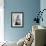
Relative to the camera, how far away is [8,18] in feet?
18.5

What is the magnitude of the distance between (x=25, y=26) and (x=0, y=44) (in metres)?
2.01

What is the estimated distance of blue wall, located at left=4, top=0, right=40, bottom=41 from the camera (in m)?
5.62

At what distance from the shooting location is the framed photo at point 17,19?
222 inches

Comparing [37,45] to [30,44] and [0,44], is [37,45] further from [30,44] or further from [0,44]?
[0,44]

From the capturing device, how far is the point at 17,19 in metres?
5.64

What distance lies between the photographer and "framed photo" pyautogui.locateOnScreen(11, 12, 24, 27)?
5.64 m

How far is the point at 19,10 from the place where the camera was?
5.64 m

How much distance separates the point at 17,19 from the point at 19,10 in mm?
378

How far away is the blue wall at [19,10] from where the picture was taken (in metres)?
5.62

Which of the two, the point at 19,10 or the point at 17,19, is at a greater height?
the point at 19,10

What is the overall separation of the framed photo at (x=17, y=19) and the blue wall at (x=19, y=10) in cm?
12

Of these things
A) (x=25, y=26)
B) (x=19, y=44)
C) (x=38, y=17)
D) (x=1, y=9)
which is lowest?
(x=19, y=44)

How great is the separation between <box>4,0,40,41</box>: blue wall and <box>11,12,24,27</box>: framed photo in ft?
0.40

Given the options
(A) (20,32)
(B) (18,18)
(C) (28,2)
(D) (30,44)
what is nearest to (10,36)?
(A) (20,32)
